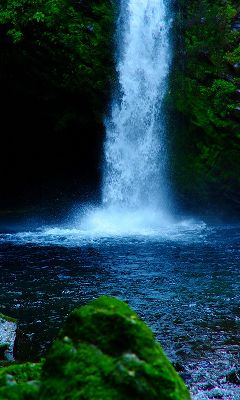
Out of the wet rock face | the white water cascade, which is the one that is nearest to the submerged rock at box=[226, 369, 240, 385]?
the wet rock face

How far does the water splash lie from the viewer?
16531 mm

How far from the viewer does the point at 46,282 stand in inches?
364

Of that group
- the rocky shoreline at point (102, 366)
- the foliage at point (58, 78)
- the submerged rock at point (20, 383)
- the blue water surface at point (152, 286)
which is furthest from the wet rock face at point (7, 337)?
the foliage at point (58, 78)

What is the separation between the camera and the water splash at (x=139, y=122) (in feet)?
54.2

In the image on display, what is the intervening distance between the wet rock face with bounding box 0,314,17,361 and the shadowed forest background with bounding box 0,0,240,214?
10817mm

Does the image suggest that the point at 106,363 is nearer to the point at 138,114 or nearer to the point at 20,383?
the point at 20,383

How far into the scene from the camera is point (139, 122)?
17.1 meters

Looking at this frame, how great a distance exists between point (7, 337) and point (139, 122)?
12.2m

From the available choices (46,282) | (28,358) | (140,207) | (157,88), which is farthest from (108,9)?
(28,358)

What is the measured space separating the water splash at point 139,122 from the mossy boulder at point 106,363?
1341 cm

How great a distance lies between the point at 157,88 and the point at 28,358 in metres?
12.7

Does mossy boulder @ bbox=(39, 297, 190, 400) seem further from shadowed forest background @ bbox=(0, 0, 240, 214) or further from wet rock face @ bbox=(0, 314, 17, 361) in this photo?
shadowed forest background @ bbox=(0, 0, 240, 214)

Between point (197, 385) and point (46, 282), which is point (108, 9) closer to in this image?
point (46, 282)

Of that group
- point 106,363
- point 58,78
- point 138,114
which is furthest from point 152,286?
point 138,114
